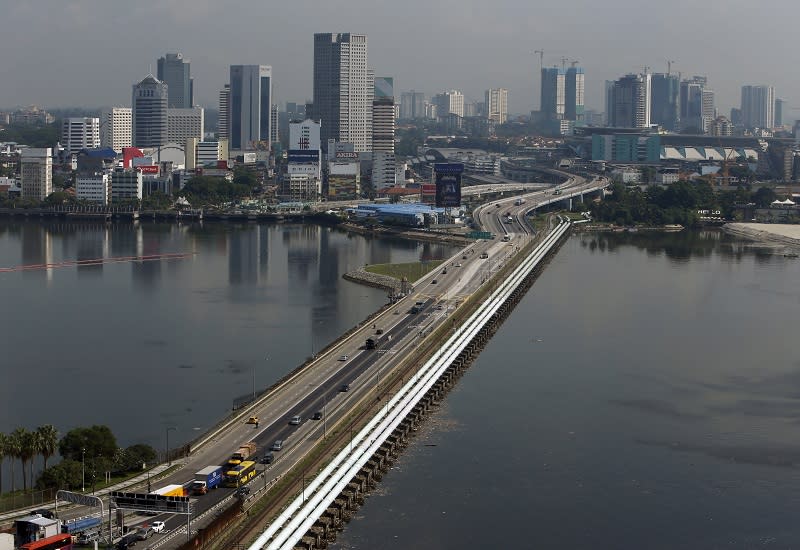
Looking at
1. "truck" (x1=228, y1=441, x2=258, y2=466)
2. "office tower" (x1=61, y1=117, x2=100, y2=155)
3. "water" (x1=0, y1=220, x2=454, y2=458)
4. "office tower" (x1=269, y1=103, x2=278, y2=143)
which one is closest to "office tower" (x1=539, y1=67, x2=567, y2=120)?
"office tower" (x1=269, y1=103, x2=278, y2=143)

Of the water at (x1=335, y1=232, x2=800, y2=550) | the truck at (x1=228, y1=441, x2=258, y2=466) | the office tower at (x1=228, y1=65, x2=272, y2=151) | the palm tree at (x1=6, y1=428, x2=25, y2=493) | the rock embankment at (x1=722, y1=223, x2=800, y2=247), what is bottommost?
the water at (x1=335, y1=232, x2=800, y2=550)

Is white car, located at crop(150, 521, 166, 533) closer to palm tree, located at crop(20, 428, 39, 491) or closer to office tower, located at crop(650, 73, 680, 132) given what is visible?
palm tree, located at crop(20, 428, 39, 491)

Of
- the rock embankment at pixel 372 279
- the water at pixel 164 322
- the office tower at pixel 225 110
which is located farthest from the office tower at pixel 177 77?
the rock embankment at pixel 372 279

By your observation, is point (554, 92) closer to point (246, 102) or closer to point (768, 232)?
point (246, 102)

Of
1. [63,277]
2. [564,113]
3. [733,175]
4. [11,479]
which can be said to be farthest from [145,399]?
[564,113]

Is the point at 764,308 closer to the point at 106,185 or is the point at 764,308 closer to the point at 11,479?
the point at 11,479
